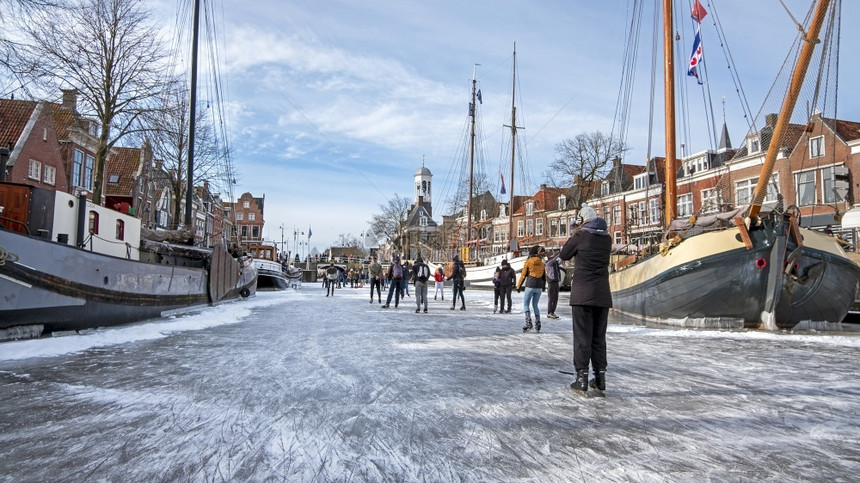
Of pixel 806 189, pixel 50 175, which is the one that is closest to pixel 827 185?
pixel 806 189

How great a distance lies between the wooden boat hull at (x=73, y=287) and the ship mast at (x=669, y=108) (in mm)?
12578

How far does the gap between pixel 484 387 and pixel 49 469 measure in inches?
131

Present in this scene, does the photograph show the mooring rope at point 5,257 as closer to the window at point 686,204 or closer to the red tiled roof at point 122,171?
the red tiled roof at point 122,171

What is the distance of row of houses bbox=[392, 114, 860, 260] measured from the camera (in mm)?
18375

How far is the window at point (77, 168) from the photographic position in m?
29.0

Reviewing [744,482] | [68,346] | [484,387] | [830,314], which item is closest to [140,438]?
[484,387]

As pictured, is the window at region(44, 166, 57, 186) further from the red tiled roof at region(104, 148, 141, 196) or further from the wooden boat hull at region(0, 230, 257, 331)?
the wooden boat hull at region(0, 230, 257, 331)

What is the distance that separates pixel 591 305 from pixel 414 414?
1910 mm

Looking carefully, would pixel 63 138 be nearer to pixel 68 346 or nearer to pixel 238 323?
pixel 238 323

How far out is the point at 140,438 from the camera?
10.7 feet

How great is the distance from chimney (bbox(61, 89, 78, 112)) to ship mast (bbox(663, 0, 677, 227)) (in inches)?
721

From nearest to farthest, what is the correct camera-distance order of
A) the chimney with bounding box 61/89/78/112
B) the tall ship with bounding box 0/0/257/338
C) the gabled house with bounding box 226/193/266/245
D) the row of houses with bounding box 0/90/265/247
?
the tall ship with bounding box 0/0/257/338, the chimney with bounding box 61/89/78/112, the row of houses with bounding box 0/90/265/247, the gabled house with bounding box 226/193/266/245

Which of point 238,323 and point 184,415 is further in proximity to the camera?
point 238,323

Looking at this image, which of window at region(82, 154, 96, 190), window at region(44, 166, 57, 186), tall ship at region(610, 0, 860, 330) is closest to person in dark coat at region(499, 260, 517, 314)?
tall ship at region(610, 0, 860, 330)
